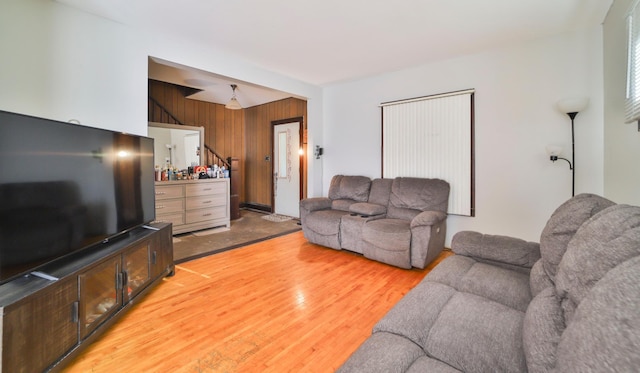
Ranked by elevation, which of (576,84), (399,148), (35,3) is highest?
(35,3)

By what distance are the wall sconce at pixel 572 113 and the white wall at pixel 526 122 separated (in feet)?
0.13

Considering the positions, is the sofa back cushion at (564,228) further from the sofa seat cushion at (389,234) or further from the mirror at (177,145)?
the mirror at (177,145)

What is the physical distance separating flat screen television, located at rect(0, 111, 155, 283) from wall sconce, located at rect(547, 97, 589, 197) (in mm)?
4105

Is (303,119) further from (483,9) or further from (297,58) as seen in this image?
(483,9)

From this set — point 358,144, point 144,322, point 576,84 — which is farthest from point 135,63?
point 576,84

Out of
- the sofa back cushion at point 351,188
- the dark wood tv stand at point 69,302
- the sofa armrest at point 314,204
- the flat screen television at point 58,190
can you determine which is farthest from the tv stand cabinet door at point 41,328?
the sofa back cushion at point 351,188

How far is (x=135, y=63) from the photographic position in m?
2.76

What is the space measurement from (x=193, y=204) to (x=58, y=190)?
2968 mm

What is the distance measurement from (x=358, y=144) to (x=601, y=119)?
287 centimetres

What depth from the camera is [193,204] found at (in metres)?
4.59

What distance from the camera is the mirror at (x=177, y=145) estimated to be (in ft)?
15.9

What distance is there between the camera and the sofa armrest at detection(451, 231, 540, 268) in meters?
1.86

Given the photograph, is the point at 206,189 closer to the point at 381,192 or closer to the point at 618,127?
the point at 381,192

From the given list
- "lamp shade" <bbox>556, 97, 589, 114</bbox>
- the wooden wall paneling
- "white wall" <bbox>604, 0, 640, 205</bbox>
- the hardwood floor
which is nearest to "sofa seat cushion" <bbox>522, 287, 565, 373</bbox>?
the hardwood floor
